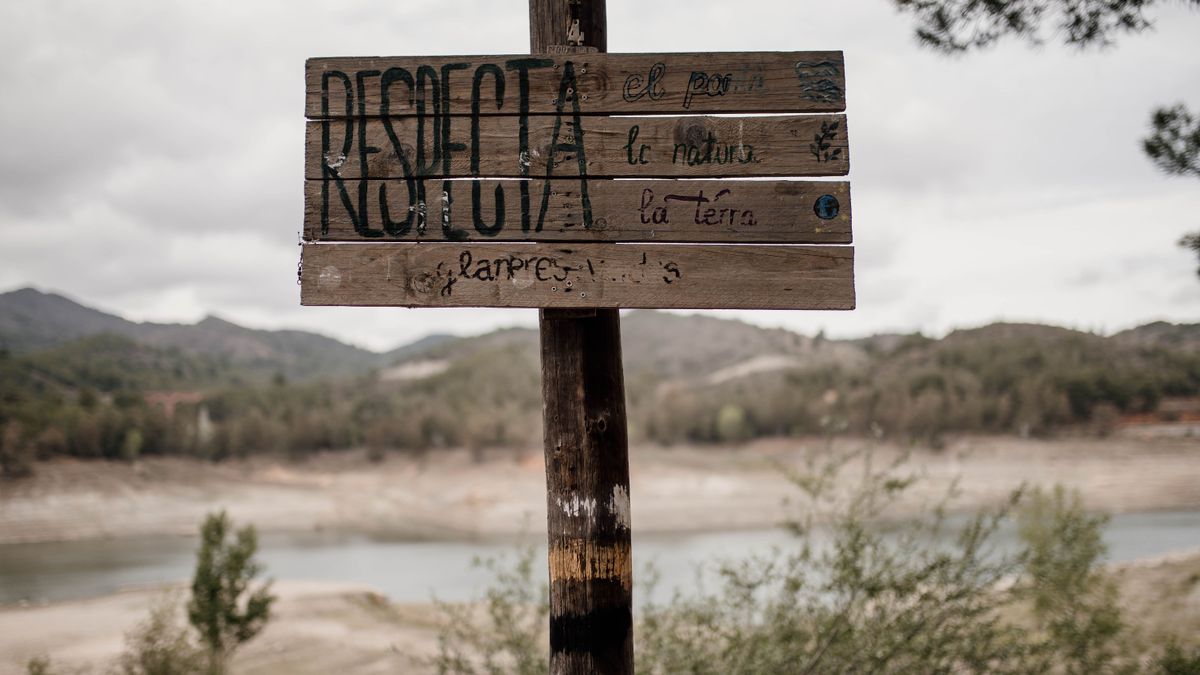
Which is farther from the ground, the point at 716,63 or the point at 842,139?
the point at 716,63

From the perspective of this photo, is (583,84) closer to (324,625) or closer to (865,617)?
(865,617)

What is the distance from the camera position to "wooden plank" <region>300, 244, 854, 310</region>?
2.51 metres

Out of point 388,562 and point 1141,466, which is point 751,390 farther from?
point 388,562

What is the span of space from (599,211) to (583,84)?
37cm

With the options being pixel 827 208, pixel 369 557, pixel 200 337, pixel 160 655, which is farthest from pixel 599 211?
pixel 200 337

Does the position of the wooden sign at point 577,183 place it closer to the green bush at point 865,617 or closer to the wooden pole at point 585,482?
the wooden pole at point 585,482

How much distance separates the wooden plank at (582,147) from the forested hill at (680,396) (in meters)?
25.8

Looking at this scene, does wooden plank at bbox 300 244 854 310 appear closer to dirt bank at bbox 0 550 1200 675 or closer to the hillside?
dirt bank at bbox 0 550 1200 675

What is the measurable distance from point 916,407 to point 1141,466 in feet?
33.9

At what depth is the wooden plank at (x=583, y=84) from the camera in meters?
2.57

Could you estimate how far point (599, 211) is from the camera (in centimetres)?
255

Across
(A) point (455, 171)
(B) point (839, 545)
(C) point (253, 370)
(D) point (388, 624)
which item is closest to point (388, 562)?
(D) point (388, 624)

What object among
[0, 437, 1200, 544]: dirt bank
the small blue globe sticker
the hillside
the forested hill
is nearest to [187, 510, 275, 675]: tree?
the small blue globe sticker

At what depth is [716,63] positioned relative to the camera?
8.45 ft
